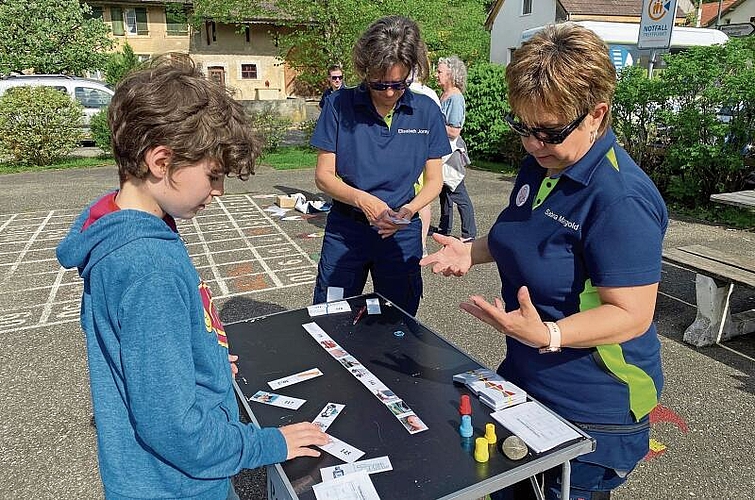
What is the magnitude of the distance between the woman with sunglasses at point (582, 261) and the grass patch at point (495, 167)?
9.62m

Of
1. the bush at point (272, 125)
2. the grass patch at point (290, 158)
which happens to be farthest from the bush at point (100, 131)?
the grass patch at point (290, 158)

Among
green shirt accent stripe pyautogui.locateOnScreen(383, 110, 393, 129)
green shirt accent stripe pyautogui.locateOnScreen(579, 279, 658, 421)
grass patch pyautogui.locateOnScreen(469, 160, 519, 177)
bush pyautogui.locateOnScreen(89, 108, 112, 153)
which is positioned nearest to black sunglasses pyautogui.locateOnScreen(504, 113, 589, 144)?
green shirt accent stripe pyautogui.locateOnScreen(579, 279, 658, 421)

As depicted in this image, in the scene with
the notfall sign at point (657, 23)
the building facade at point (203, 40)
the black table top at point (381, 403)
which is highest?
the building facade at point (203, 40)

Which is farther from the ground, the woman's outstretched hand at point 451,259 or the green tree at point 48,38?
the green tree at point 48,38

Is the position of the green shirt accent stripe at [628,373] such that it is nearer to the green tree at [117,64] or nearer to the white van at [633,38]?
the white van at [633,38]

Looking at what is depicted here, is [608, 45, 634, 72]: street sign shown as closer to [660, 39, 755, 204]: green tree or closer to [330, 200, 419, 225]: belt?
[660, 39, 755, 204]: green tree

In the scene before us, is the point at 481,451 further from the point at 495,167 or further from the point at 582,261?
the point at 495,167

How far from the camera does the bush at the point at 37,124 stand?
1207 cm

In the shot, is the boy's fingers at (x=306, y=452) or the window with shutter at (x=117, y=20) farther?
the window with shutter at (x=117, y=20)

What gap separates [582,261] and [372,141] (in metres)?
1.45

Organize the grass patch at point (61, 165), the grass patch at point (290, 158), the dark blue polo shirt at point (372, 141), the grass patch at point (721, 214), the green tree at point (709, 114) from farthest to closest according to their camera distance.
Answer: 1. the grass patch at point (290, 158)
2. the grass patch at point (61, 165)
3. the grass patch at point (721, 214)
4. the green tree at point (709, 114)
5. the dark blue polo shirt at point (372, 141)

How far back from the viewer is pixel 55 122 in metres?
12.4

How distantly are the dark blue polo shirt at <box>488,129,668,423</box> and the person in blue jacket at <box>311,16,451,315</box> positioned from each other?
0.98 m

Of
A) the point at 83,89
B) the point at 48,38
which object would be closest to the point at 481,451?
the point at 83,89
